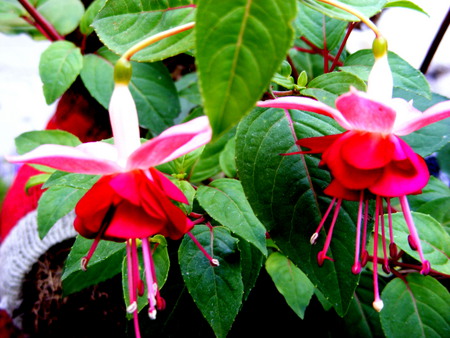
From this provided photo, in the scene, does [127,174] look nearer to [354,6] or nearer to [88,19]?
[354,6]

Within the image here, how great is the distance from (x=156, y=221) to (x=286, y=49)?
15 centimetres

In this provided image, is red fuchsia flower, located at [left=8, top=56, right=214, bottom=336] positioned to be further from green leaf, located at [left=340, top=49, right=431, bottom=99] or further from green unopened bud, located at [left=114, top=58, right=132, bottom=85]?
green leaf, located at [left=340, top=49, right=431, bottom=99]

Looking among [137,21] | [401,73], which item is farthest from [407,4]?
[137,21]

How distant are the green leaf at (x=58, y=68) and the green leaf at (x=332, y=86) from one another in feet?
1.24

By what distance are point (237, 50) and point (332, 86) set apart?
0.19m

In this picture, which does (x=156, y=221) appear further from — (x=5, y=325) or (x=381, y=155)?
(x=5, y=325)

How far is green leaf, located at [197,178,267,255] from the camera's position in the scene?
1.37 ft

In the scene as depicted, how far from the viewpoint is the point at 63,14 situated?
79 centimetres

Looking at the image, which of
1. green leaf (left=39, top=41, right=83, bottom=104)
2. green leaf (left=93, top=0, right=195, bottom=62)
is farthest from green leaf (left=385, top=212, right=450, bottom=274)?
green leaf (left=39, top=41, right=83, bottom=104)

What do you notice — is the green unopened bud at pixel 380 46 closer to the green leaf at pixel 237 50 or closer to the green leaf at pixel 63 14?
the green leaf at pixel 237 50

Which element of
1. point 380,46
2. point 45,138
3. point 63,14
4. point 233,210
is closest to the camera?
point 380,46

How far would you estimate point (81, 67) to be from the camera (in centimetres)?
66

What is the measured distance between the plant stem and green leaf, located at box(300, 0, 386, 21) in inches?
21.4

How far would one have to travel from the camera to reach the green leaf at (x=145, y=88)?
682 mm
